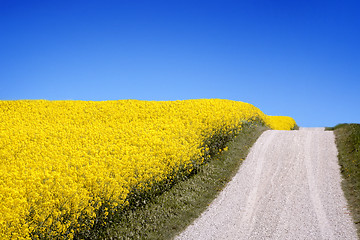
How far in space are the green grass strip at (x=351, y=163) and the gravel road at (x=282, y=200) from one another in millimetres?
340

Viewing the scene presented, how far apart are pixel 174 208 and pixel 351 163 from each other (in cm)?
1210

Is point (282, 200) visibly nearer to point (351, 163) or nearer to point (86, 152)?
point (351, 163)

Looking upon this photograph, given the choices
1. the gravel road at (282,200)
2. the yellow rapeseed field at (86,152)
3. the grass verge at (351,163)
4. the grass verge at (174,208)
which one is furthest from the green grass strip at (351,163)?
the yellow rapeseed field at (86,152)

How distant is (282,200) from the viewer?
15.7m

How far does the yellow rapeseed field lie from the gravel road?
120 inches

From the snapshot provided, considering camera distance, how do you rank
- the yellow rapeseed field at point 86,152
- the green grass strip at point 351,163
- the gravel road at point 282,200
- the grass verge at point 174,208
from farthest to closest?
1. the green grass strip at point 351,163
2. the gravel road at point 282,200
3. the grass verge at point 174,208
4. the yellow rapeseed field at point 86,152

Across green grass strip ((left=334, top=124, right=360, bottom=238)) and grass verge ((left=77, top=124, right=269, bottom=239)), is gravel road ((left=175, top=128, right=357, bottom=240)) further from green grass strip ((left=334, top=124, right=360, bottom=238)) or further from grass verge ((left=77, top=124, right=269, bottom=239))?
grass verge ((left=77, top=124, right=269, bottom=239))

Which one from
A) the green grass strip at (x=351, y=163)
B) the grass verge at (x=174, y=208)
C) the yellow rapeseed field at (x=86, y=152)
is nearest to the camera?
the yellow rapeseed field at (x=86, y=152)

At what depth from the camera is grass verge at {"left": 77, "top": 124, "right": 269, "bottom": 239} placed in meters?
12.6

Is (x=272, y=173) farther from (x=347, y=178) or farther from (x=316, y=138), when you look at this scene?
(x=316, y=138)

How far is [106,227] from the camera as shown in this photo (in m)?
12.4

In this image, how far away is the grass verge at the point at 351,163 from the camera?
1516cm

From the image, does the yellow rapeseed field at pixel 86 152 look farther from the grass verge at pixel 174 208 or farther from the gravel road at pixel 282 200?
the gravel road at pixel 282 200

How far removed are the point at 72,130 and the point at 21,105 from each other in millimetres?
9849
